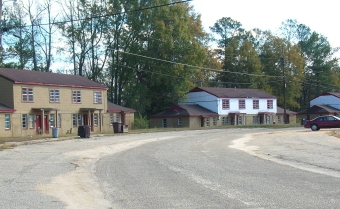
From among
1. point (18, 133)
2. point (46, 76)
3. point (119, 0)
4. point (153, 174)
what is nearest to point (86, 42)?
point (119, 0)

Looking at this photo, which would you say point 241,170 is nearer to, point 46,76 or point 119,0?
point 46,76

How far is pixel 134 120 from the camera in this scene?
2657 inches

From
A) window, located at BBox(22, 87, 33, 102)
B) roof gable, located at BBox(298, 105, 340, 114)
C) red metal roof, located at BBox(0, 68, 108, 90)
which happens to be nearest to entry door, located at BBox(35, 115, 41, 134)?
window, located at BBox(22, 87, 33, 102)

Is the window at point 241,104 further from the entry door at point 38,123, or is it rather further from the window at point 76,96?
the entry door at point 38,123

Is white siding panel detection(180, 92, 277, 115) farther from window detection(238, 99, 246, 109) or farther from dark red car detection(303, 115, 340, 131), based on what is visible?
dark red car detection(303, 115, 340, 131)

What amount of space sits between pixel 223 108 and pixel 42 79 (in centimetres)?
3495

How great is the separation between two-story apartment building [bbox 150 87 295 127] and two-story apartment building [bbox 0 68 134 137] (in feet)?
44.0

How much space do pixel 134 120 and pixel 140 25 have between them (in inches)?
560

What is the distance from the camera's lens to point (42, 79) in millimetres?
53188

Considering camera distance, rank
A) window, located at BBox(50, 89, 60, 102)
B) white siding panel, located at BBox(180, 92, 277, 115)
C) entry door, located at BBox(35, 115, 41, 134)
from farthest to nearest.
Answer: white siding panel, located at BBox(180, 92, 277, 115)
window, located at BBox(50, 89, 60, 102)
entry door, located at BBox(35, 115, 41, 134)

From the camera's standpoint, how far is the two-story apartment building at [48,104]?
48562 mm

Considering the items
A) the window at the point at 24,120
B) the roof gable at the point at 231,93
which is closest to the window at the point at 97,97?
the window at the point at 24,120

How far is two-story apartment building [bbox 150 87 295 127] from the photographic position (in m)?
75.8

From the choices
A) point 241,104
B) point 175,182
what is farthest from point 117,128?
point 175,182
